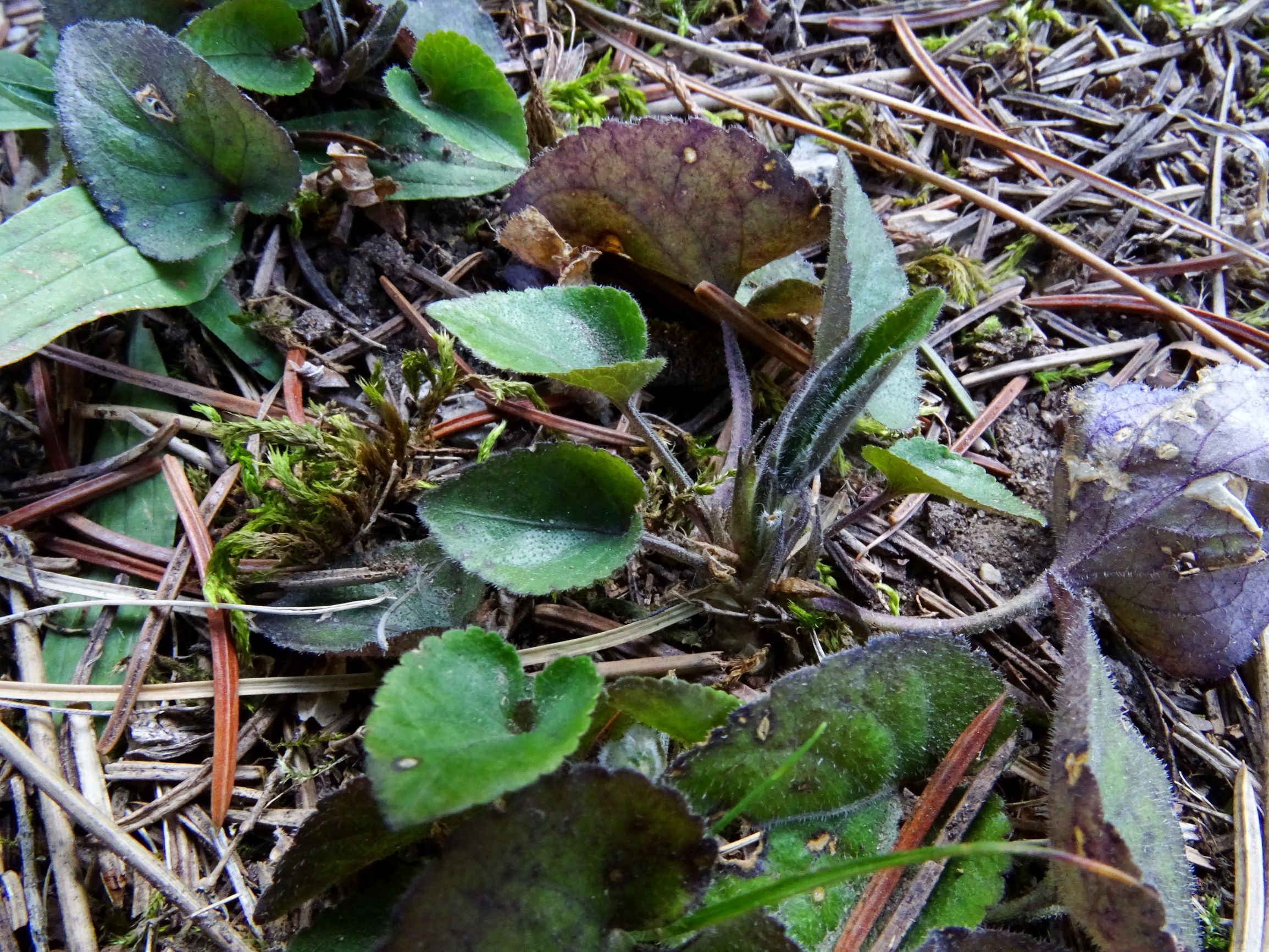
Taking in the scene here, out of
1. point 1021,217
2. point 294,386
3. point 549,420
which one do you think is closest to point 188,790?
point 294,386

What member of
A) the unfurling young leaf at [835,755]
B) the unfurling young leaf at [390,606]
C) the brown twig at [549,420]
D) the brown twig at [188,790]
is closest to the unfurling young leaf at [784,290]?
the brown twig at [549,420]

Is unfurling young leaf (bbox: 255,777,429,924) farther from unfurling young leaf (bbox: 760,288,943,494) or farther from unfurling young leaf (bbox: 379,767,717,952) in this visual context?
unfurling young leaf (bbox: 760,288,943,494)

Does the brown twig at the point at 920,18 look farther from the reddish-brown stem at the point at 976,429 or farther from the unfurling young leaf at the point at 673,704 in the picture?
the unfurling young leaf at the point at 673,704

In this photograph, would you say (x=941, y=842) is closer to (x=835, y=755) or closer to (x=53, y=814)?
(x=835, y=755)

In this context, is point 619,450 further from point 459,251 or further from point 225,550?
point 225,550

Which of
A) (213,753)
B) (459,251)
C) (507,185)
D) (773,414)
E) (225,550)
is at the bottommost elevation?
(213,753)

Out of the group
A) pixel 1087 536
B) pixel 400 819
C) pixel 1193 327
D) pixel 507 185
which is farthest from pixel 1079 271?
pixel 400 819
